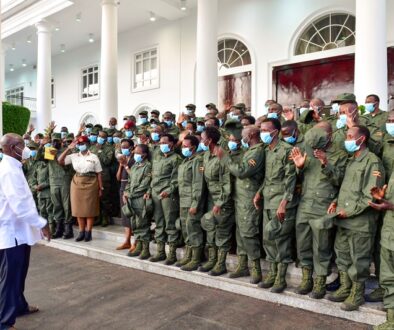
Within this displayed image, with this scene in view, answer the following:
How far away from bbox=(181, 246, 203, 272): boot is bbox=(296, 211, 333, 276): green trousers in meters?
1.45

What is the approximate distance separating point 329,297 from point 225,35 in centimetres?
962

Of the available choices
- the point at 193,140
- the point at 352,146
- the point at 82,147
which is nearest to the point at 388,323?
the point at 352,146

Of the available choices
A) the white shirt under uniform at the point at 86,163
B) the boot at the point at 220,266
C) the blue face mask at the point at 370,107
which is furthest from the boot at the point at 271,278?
the white shirt under uniform at the point at 86,163

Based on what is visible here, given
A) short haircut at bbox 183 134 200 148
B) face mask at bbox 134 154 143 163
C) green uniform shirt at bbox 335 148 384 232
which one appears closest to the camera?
green uniform shirt at bbox 335 148 384 232

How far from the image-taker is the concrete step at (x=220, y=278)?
A: 11.6ft

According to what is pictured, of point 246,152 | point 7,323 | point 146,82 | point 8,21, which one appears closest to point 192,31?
point 146,82

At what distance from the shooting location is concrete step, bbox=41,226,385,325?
3.52 m

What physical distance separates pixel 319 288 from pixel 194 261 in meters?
1.68

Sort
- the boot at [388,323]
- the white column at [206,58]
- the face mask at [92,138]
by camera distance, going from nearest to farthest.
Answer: the boot at [388,323] < the face mask at [92,138] < the white column at [206,58]

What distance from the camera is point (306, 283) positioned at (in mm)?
3951

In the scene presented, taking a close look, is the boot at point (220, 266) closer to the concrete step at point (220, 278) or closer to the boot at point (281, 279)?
the concrete step at point (220, 278)

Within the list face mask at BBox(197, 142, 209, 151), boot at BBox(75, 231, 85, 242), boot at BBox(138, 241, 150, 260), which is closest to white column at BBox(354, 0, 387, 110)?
face mask at BBox(197, 142, 209, 151)

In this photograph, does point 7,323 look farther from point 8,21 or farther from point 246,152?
point 8,21

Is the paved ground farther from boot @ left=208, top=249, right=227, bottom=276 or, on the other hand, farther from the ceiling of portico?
the ceiling of portico
